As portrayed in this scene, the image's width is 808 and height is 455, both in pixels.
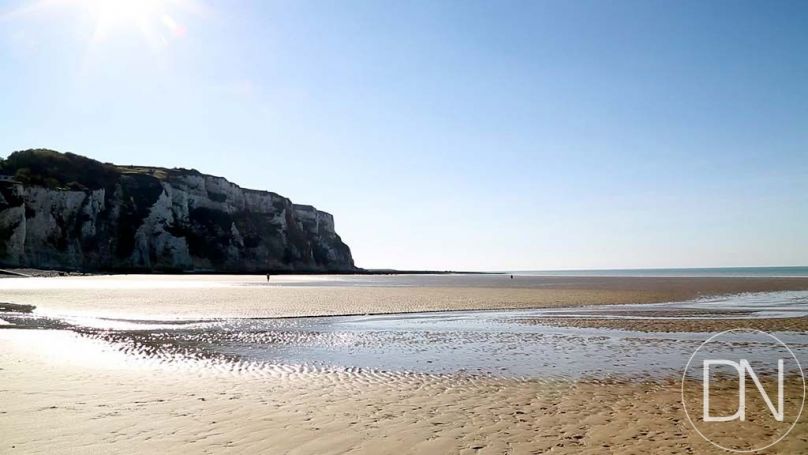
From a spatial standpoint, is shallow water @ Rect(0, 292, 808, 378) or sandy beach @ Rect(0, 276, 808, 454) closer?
sandy beach @ Rect(0, 276, 808, 454)

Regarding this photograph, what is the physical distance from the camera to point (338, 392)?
1076cm

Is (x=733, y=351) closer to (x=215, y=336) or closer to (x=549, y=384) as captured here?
(x=549, y=384)

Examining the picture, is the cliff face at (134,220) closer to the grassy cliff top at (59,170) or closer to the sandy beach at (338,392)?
the grassy cliff top at (59,170)

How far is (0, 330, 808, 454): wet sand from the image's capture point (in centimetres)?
721

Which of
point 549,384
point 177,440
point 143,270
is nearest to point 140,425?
point 177,440

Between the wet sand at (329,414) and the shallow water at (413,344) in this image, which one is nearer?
the wet sand at (329,414)

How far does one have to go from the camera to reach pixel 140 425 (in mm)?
8008

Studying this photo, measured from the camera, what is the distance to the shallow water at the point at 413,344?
45.9ft
